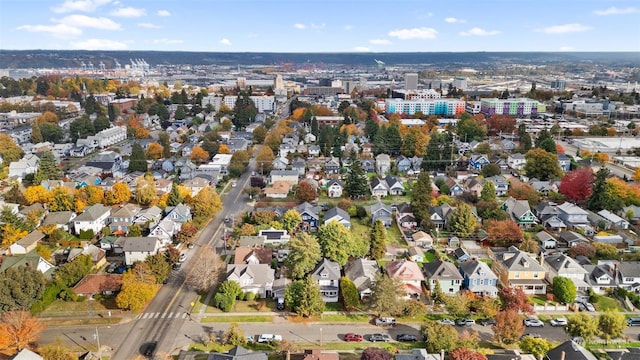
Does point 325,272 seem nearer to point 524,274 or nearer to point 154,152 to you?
point 524,274

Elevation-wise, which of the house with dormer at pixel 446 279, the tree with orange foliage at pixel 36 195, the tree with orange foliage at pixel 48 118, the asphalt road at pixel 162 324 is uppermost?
the tree with orange foliage at pixel 48 118

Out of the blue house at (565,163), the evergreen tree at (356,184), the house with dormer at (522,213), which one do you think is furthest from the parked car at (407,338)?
the blue house at (565,163)

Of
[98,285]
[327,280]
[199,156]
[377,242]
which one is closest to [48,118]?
[199,156]

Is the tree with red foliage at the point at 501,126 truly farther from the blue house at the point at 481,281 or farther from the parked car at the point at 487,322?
the parked car at the point at 487,322

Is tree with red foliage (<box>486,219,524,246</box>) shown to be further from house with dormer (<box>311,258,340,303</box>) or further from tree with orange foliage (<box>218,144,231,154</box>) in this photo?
tree with orange foliage (<box>218,144,231,154</box>)

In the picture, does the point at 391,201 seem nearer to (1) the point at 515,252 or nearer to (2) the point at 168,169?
(1) the point at 515,252

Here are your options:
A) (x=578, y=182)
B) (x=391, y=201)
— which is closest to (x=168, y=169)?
(x=391, y=201)

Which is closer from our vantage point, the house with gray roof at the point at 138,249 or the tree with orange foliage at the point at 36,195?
the house with gray roof at the point at 138,249
